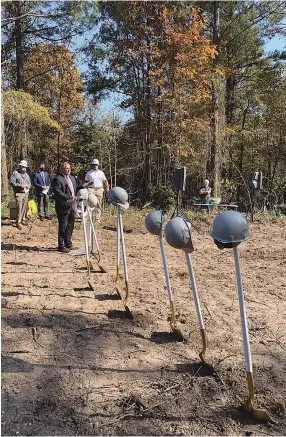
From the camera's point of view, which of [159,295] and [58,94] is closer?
[159,295]

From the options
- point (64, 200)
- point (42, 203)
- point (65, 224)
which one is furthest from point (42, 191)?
point (64, 200)

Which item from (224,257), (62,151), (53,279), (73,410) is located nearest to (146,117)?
(62,151)

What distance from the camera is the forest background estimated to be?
48.7 feet

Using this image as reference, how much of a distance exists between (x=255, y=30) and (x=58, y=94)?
35.0 feet

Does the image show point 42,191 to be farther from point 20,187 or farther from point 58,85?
point 58,85

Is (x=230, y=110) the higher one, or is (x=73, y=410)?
(x=230, y=110)

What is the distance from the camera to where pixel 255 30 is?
19.9m

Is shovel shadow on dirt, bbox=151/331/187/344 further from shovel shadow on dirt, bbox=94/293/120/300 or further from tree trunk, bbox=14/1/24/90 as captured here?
tree trunk, bbox=14/1/24/90

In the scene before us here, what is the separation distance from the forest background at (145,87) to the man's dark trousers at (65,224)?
6.13 m

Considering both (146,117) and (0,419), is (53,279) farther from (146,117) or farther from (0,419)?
(146,117)

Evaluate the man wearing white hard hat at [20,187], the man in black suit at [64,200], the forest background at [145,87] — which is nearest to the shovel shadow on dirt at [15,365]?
the man in black suit at [64,200]

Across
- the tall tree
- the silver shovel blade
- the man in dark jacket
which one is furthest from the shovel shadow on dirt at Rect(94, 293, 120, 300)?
the tall tree

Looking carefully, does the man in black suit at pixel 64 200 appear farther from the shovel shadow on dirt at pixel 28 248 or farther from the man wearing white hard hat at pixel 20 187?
the man wearing white hard hat at pixel 20 187

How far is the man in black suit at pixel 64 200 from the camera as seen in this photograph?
713cm
